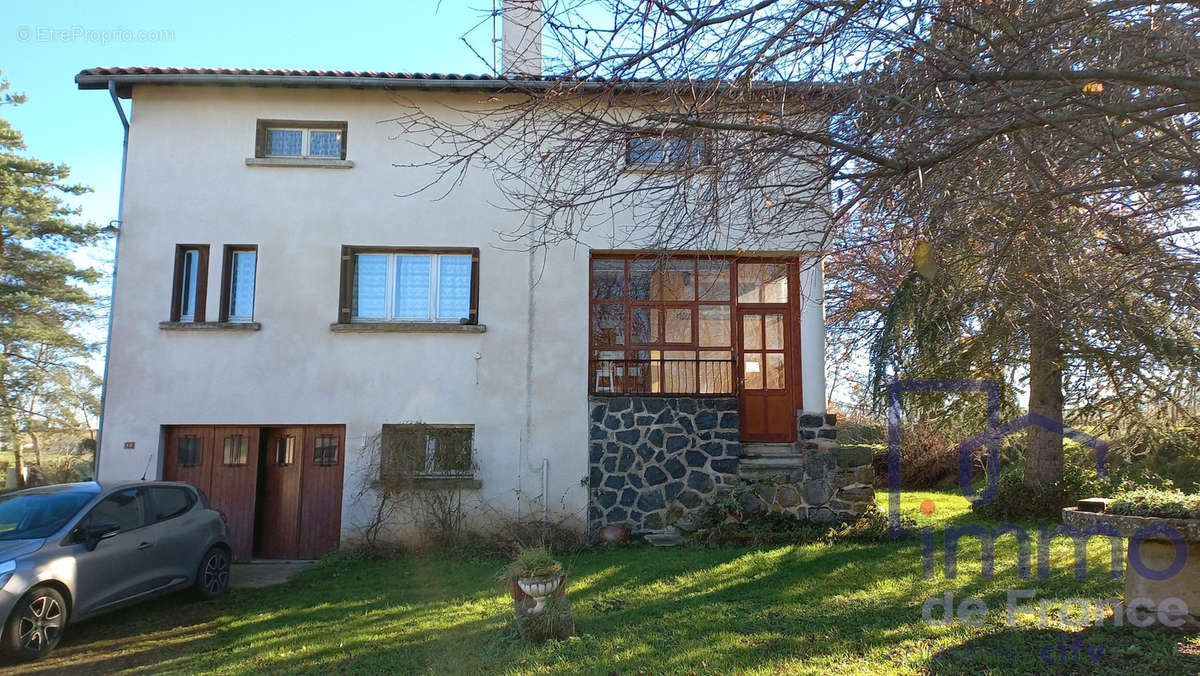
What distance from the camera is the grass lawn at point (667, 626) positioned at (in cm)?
549

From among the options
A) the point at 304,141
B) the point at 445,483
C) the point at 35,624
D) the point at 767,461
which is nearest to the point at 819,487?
the point at 767,461

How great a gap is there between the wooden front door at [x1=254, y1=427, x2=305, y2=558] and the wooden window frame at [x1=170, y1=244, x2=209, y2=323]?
7.25 ft

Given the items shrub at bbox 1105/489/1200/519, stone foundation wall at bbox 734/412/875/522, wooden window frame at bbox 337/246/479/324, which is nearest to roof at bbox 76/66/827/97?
wooden window frame at bbox 337/246/479/324

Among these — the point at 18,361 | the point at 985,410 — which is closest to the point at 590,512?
the point at 985,410

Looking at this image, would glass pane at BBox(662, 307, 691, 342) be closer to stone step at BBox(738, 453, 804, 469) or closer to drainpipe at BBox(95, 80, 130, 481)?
stone step at BBox(738, 453, 804, 469)

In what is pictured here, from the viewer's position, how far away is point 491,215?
38.4 feet

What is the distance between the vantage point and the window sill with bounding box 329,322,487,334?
1137 cm

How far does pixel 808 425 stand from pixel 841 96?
7121mm

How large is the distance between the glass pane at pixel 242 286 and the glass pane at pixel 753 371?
310 inches

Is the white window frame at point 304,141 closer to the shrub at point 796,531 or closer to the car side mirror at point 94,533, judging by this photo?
the car side mirror at point 94,533

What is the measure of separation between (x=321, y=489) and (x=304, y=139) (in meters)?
5.62

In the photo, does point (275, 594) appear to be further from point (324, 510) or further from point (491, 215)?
point (491, 215)

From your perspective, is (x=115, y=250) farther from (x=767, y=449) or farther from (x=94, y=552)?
(x=767, y=449)

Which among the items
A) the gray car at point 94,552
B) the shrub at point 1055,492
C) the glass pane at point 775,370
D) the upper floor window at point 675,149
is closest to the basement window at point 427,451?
the gray car at point 94,552
